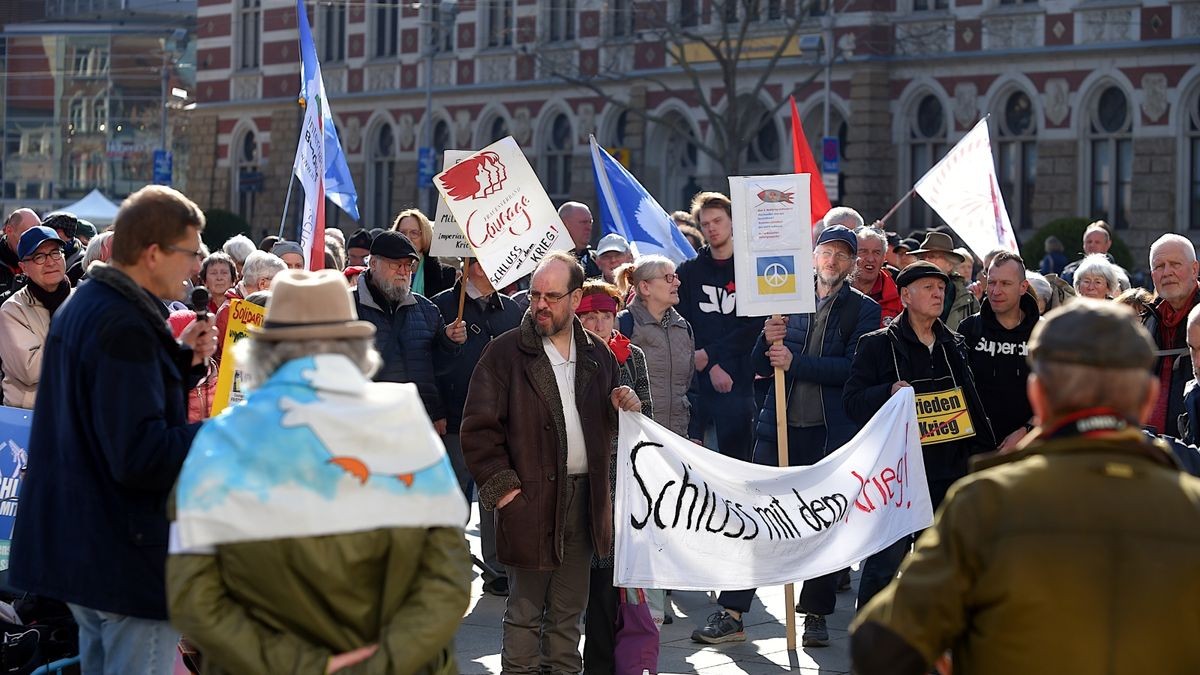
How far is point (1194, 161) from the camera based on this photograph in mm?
30516

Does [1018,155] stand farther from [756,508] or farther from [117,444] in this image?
[117,444]

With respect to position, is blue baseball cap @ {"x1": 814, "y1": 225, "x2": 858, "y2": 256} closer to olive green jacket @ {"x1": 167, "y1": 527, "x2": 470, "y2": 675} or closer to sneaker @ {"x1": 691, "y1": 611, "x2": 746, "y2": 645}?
sneaker @ {"x1": 691, "y1": 611, "x2": 746, "y2": 645}

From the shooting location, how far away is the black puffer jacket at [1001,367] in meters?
8.36

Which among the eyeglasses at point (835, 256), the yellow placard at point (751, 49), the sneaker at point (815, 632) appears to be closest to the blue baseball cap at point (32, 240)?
the eyeglasses at point (835, 256)

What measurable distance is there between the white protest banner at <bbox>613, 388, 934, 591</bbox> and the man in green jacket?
12.1 feet

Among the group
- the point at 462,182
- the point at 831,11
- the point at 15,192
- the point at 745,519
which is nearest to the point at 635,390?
the point at 745,519

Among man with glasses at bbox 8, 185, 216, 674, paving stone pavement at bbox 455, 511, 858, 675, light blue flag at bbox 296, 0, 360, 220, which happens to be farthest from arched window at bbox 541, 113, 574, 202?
man with glasses at bbox 8, 185, 216, 674

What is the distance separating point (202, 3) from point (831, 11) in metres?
23.0

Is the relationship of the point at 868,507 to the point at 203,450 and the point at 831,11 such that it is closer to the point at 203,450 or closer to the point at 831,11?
the point at 203,450

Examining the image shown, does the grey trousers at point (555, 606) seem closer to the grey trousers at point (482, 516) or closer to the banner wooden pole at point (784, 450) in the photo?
the banner wooden pole at point (784, 450)

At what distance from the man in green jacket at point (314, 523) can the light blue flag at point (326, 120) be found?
23.6 feet

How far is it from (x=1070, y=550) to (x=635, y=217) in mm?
9993

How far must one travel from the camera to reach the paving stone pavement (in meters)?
8.16

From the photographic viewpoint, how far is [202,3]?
5150 centimetres
